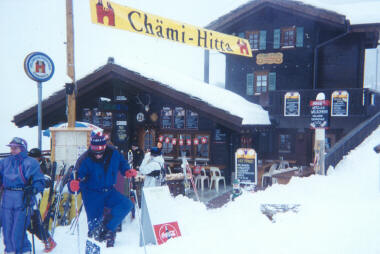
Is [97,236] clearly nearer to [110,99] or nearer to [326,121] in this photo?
Result: [326,121]

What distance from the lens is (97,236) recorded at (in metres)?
4.83

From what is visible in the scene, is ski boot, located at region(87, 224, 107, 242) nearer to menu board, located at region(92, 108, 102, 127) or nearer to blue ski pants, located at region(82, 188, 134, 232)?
blue ski pants, located at region(82, 188, 134, 232)

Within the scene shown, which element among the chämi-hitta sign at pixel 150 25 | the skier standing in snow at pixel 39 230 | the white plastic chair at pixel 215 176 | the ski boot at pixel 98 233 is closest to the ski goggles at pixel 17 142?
the skier standing in snow at pixel 39 230

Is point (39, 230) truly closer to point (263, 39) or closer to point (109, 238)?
point (109, 238)

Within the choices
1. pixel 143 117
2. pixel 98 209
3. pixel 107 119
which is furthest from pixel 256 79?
pixel 98 209

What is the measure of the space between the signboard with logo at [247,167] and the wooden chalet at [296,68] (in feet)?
15.9

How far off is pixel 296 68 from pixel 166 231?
1253 centimetres

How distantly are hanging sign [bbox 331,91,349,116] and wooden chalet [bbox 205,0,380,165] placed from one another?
0.01 m

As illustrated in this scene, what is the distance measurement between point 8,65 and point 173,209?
378 feet

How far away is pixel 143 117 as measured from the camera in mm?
13688

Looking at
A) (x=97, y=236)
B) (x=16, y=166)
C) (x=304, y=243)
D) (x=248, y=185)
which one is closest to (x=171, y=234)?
(x=97, y=236)

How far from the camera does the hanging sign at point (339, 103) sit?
1247 cm

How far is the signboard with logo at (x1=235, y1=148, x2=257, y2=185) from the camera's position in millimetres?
8242

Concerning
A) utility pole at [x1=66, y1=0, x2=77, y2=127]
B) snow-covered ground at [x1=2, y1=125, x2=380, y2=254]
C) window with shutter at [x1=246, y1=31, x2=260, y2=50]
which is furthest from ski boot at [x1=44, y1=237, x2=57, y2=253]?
window with shutter at [x1=246, y1=31, x2=260, y2=50]
